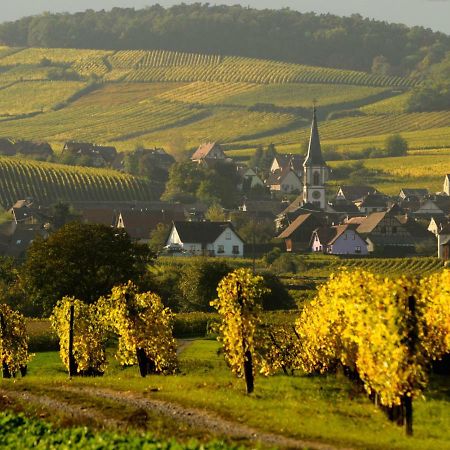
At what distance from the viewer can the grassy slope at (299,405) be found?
37.3 metres

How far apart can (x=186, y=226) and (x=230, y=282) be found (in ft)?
359

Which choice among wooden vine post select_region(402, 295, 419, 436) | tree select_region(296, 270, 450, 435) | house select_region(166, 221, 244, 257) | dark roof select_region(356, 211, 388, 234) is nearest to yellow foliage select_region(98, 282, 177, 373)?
tree select_region(296, 270, 450, 435)

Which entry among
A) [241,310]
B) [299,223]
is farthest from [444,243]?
[241,310]

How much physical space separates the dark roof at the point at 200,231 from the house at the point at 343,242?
12396mm

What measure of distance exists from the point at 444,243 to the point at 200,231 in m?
29.0

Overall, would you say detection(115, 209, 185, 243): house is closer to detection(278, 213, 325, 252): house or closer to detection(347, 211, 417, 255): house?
detection(278, 213, 325, 252): house

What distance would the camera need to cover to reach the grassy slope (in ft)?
122

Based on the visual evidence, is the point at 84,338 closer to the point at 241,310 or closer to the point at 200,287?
the point at 241,310

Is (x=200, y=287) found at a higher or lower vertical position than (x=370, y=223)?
higher

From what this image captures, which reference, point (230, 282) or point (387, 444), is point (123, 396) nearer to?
point (230, 282)

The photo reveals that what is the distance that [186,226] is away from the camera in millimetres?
156375

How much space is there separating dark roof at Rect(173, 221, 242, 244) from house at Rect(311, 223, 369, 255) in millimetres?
12396

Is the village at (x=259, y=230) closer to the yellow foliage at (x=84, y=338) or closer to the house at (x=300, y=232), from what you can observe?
the house at (x=300, y=232)

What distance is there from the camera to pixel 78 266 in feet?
273
